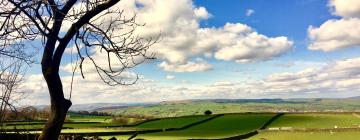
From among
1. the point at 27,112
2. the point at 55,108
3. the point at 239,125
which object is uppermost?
the point at 27,112

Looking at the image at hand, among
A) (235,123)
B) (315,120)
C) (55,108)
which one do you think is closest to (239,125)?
(235,123)

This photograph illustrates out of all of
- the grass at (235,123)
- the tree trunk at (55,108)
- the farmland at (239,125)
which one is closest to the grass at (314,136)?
the farmland at (239,125)

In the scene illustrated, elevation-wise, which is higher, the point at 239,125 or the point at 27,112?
the point at 27,112

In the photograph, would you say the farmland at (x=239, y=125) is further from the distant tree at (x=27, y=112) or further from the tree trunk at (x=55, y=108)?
the tree trunk at (x=55, y=108)

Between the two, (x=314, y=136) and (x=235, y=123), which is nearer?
(x=314, y=136)

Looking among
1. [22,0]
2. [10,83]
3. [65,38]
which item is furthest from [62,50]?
[10,83]

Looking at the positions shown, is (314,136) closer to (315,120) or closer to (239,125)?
(239,125)

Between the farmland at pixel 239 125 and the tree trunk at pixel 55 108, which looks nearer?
the tree trunk at pixel 55 108

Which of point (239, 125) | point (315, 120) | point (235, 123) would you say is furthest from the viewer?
point (235, 123)

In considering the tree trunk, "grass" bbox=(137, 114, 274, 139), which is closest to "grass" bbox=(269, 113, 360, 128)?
"grass" bbox=(137, 114, 274, 139)

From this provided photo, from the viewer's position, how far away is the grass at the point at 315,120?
64.3 m

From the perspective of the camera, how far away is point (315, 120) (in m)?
71.1

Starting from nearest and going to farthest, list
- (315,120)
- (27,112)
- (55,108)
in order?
(55,108)
(27,112)
(315,120)

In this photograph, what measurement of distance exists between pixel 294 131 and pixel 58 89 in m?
46.1
